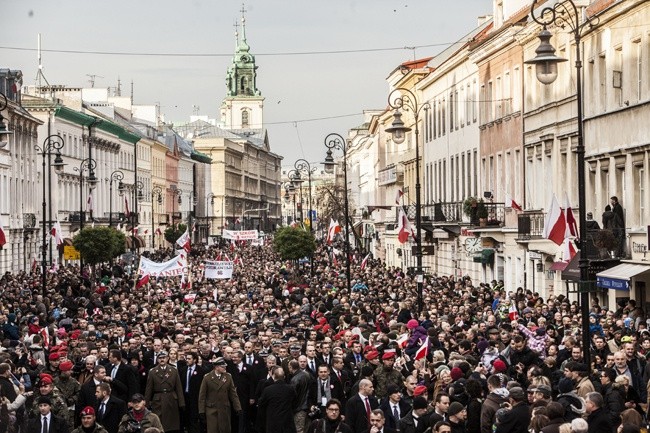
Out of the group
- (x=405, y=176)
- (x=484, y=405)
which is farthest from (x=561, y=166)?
(x=405, y=176)

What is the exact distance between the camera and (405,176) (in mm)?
84562

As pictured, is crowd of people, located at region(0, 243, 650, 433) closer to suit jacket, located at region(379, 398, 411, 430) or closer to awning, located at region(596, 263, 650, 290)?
suit jacket, located at region(379, 398, 411, 430)

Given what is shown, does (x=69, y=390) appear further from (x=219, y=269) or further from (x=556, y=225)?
(x=219, y=269)

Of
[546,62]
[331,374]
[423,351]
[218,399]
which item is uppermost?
[546,62]

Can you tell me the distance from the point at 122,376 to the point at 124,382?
3.3 inches

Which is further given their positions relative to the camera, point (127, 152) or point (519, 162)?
point (127, 152)

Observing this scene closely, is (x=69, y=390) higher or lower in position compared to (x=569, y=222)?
lower

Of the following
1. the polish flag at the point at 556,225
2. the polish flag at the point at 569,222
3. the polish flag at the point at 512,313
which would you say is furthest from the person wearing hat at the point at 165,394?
the polish flag at the point at 512,313

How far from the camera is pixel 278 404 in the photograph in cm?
1889

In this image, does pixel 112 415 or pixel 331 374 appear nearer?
pixel 112 415

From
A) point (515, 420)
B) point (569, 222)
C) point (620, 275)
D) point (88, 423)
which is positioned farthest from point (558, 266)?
point (515, 420)

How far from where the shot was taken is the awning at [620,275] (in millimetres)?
31984

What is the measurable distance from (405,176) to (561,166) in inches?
1629

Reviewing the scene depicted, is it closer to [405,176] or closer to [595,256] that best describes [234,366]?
[595,256]
